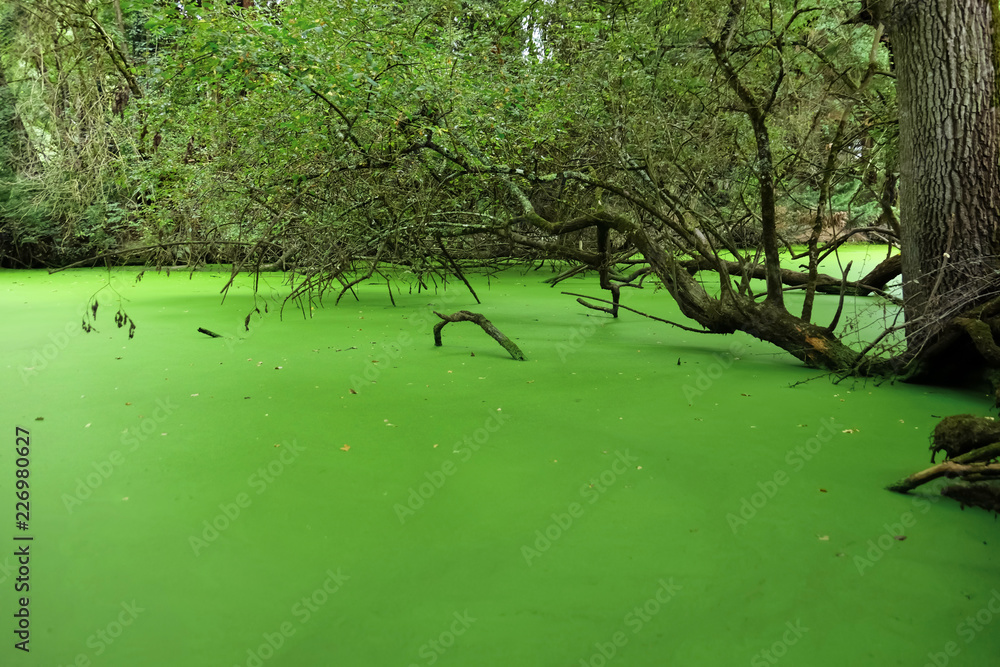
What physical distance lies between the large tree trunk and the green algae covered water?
1.90 feet

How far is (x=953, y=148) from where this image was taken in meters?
3.78

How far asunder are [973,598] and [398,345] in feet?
12.5

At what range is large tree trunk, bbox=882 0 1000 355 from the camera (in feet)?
12.3

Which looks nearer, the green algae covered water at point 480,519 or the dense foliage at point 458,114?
the green algae covered water at point 480,519

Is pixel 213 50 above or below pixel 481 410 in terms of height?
above

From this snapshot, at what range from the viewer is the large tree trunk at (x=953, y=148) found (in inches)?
147

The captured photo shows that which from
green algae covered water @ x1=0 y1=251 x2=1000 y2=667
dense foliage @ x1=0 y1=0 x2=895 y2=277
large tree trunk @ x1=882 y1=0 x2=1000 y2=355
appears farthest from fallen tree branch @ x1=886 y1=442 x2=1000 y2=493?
dense foliage @ x1=0 y1=0 x2=895 y2=277

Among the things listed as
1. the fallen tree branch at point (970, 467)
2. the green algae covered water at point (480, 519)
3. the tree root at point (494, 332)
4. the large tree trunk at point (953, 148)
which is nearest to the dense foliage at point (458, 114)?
the large tree trunk at point (953, 148)

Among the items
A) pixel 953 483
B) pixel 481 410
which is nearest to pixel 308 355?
pixel 481 410

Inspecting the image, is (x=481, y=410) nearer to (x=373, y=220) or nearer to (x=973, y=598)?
(x=973, y=598)

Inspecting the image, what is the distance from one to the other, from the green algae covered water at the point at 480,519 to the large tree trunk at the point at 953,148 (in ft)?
1.90

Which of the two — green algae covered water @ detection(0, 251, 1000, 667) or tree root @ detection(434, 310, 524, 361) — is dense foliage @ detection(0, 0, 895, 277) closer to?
tree root @ detection(434, 310, 524, 361)

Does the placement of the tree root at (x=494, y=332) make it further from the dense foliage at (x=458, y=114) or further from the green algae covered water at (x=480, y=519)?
the dense foliage at (x=458, y=114)

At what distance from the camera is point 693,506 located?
96.1 inches
